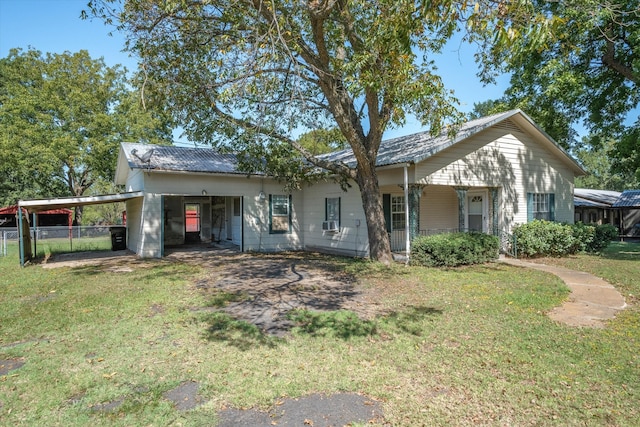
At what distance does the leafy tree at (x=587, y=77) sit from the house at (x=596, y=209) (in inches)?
445

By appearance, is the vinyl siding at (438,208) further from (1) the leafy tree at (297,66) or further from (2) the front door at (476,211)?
(1) the leafy tree at (297,66)

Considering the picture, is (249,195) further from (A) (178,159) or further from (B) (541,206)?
A: (B) (541,206)

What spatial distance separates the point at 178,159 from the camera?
15.1 metres

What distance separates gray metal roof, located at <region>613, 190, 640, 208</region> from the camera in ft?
86.0

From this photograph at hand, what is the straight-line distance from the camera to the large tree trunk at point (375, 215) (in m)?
11.0

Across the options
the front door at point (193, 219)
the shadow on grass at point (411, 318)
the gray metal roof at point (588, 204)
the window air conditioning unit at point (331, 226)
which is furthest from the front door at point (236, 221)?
the gray metal roof at point (588, 204)

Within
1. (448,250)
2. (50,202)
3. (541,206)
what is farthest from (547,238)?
(50,202)

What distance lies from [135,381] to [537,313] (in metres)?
6.06

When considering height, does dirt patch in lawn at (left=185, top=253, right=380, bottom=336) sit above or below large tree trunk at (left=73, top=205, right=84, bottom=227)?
below

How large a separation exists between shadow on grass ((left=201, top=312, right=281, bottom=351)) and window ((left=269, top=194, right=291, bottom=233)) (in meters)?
9.90

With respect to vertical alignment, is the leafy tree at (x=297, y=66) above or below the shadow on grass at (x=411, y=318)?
above

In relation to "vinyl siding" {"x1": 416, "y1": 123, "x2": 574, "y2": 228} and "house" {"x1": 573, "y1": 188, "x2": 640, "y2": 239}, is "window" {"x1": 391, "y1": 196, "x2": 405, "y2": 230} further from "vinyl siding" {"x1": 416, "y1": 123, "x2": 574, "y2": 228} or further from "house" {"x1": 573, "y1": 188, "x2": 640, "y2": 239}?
"house" {"x1": 573, "y1": 188, "x2": 640, "y2": 239}

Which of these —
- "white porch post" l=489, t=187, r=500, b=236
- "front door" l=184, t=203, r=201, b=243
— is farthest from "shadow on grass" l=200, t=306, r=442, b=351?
"front door" l=184, t=203, r=201, b=243

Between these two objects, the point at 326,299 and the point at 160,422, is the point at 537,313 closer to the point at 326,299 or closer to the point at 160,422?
the point at 326,299
